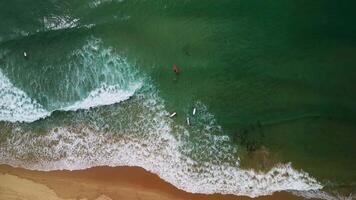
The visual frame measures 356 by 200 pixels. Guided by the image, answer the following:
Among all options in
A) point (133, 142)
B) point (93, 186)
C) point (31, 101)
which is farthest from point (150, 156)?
point (31, 101)

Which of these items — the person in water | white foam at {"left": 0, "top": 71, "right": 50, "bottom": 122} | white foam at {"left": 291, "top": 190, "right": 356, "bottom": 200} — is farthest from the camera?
white foam at {"left": 0, "top": 71, "right": 50, "bottom": 122}

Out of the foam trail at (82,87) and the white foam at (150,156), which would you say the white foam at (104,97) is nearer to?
the foam trail at (82,87)

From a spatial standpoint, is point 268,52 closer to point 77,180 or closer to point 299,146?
point 299,146

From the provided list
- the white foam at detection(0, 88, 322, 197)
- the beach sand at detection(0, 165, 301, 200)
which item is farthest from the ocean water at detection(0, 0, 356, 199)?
the beach sand at detection(0, 165, 301, 200)

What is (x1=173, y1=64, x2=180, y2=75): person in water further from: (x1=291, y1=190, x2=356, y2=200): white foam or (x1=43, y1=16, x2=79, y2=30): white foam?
(x1=291, y1=190, x2=356, y2=200): white foam

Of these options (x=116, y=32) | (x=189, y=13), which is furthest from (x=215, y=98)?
(x=116, y=32)

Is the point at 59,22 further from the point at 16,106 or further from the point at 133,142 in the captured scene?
the point at 133,142
